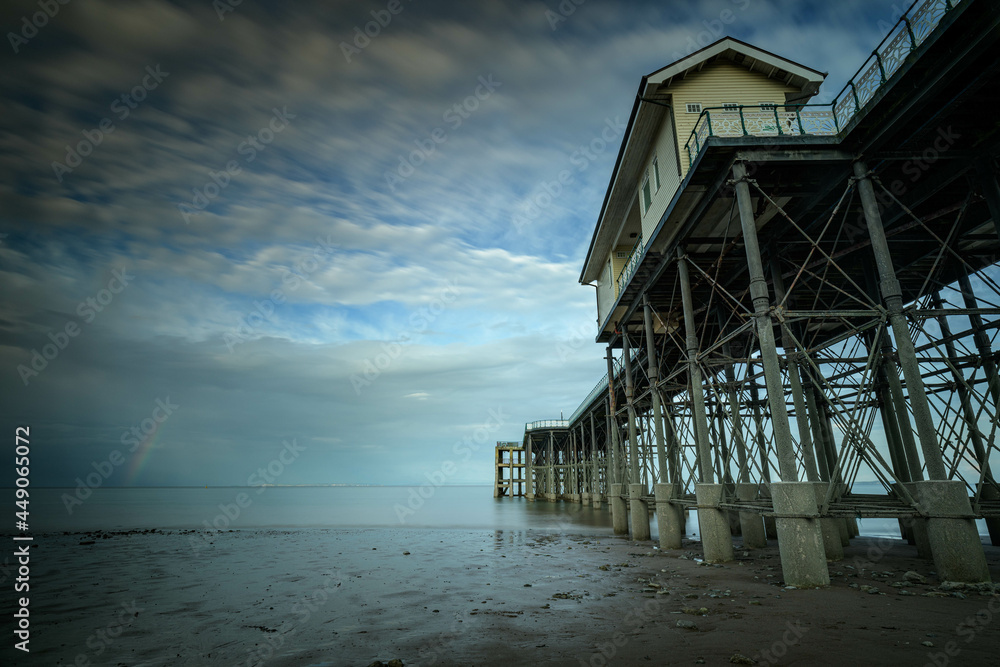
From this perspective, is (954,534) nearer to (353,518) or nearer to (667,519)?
(667,519)

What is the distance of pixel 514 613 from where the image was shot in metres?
7.65

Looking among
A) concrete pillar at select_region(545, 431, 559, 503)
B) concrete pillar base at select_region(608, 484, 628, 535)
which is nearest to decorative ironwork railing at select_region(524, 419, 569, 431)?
concrete pillar at select_region(545, 431, 559, 503)

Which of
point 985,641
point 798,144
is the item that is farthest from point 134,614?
point 798,144

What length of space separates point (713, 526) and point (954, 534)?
4.86 metres

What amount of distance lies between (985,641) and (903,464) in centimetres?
976

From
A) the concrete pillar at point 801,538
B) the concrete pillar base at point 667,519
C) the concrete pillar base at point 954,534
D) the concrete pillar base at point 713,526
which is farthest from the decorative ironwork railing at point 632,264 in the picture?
the concrete pillar base at point 954,534

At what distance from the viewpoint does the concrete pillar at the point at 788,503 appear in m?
8.38

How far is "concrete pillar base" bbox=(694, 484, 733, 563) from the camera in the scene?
1167 cm

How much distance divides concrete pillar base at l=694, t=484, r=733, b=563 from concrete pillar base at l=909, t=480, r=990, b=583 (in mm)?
4368

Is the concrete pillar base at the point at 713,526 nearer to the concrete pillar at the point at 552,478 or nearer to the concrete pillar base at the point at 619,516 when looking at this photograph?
the concrete pillar base at the point at 619,516

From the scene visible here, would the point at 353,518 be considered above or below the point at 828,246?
below

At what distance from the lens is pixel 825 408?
17.9m

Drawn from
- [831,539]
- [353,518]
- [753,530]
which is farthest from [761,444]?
[353,518]

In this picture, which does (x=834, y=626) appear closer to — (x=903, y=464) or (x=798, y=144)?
(x=798, y=144)
